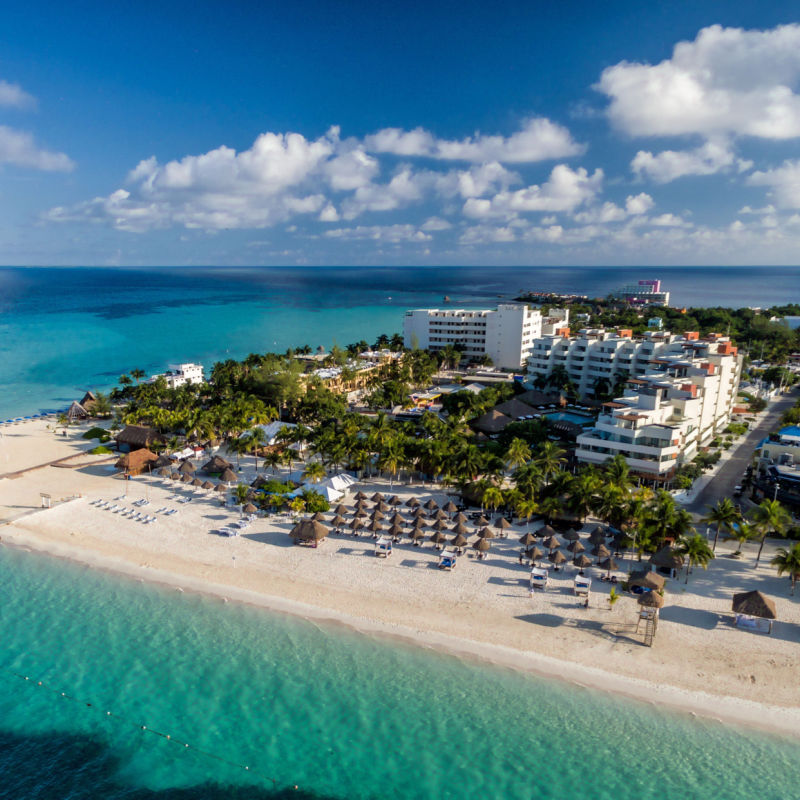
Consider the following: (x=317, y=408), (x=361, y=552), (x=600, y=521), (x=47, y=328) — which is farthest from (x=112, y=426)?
(x=47, y=328)

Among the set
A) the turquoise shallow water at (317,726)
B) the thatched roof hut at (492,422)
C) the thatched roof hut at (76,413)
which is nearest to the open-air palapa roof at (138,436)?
the thatched roof hut at (76,413)

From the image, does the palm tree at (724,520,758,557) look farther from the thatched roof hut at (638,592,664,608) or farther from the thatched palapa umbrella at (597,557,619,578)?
the thatched roof hut at (638,592,664,608)


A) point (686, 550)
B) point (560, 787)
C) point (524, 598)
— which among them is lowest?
point (560, 787)

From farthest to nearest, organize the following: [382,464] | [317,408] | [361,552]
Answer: [317,408] < [382,464] < [361,552]

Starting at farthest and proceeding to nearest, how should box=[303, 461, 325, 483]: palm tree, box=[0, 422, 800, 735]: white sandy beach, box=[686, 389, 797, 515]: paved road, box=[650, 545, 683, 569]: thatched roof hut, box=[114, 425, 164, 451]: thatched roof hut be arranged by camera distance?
box=[114, 425, 164, 451]: thatched roof hut, box=[303, 461, 325, 483]: palm tree, box=[686, 389, 797, 515]: paved road, box=[650, 545, 683, 569]: thatched roof hut, box=[0, 422, 800, 735]: white sandy beach

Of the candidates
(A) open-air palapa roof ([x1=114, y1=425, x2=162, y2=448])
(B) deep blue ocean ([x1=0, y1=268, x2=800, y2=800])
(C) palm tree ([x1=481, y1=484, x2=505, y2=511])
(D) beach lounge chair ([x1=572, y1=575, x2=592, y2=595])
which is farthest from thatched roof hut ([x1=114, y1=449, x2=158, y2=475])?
(D) beach lounge chair ([x1=572, y1=575, x2=592, y2=595])

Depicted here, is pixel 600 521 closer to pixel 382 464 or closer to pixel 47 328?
pixel 382 464

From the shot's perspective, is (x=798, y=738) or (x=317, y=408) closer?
(x=798, y=738)
